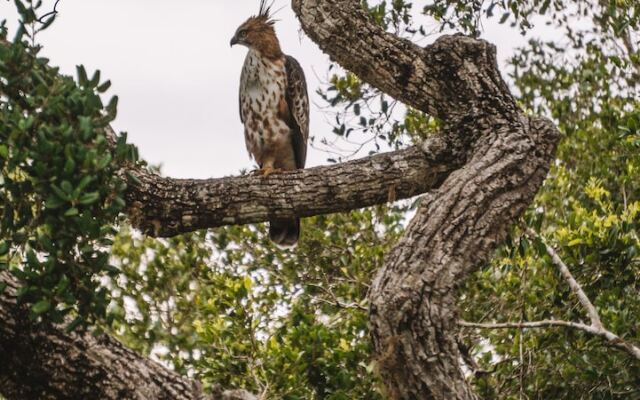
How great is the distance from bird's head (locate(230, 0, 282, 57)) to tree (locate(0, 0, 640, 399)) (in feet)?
1.74

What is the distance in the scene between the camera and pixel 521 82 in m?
8.73

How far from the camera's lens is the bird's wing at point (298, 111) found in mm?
6008

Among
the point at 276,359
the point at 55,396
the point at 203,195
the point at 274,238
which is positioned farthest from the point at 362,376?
the point at 55,396

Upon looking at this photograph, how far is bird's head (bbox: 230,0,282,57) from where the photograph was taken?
634 cm

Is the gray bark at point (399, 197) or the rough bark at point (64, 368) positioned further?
the rough bark at point (64, 368)

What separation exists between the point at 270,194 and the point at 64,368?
3.67ft

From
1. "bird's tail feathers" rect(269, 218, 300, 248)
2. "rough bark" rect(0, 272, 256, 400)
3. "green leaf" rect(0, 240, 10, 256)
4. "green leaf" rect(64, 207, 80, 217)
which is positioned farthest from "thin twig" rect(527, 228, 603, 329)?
"green leaf" rect(0, 240, 10, 256)

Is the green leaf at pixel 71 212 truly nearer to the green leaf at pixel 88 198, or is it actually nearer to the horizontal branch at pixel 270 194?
the green leaf at pixel 88 198

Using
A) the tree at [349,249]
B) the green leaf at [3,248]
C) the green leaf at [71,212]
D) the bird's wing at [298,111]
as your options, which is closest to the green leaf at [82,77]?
the tree at [349,249]

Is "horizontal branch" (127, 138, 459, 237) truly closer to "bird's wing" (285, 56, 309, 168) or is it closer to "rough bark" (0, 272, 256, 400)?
"rough bark" (0, 272, 256, 400)

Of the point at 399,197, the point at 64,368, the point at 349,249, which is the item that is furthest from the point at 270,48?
the point at 64,368

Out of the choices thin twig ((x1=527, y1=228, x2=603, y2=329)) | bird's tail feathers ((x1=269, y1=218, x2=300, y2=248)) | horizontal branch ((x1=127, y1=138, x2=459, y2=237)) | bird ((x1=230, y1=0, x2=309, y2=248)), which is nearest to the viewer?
horizontal branch ((x1=127, y1=138, x2=459, y2=237))

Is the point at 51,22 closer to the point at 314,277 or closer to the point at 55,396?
the point at 55,396

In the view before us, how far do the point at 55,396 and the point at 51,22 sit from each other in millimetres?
1340
